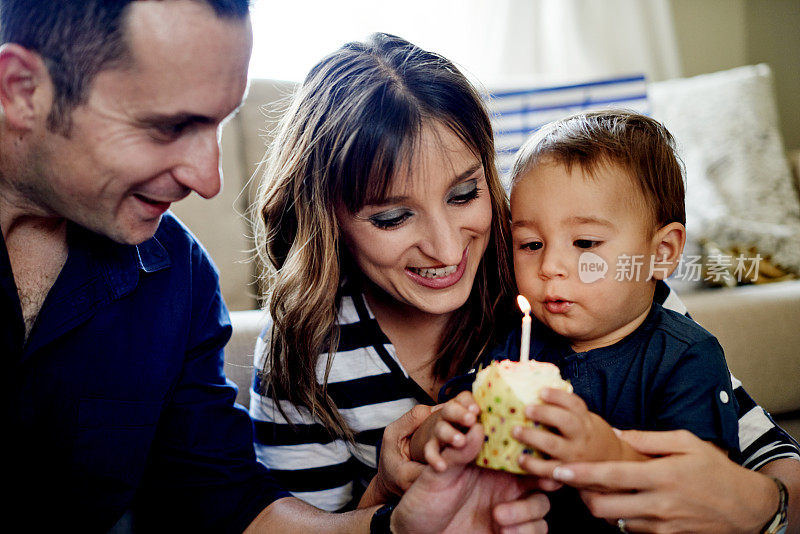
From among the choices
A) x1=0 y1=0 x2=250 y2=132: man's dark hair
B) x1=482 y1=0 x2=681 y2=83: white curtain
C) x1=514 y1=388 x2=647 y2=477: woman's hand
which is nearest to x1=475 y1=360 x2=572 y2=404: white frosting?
x1=514 y1=388 x2=647 y2=477: woman's hand

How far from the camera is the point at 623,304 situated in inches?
43.8

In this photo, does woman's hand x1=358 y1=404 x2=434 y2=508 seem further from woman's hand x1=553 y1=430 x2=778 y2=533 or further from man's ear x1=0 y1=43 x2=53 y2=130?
man's ear x1=0 y1=43 x2=53 y2=130

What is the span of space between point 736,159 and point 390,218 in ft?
6.78

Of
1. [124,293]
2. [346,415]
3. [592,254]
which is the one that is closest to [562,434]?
[592,254]

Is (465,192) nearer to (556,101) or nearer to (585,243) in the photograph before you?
(585,243)

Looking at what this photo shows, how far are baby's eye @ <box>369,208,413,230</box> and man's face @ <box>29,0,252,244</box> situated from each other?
0.96 feet

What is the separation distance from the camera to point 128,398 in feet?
4.01

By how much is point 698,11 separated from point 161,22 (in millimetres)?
3688

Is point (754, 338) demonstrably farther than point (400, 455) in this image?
Yes

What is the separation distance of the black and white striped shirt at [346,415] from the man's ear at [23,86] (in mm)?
629

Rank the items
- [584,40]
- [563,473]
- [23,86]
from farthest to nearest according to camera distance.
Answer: [584,40] → [23,86] → [563,473]

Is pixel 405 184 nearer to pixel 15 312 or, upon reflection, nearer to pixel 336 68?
pixel 336 68

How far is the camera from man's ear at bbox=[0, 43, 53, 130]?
0.94m

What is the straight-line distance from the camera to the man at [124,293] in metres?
0.94
